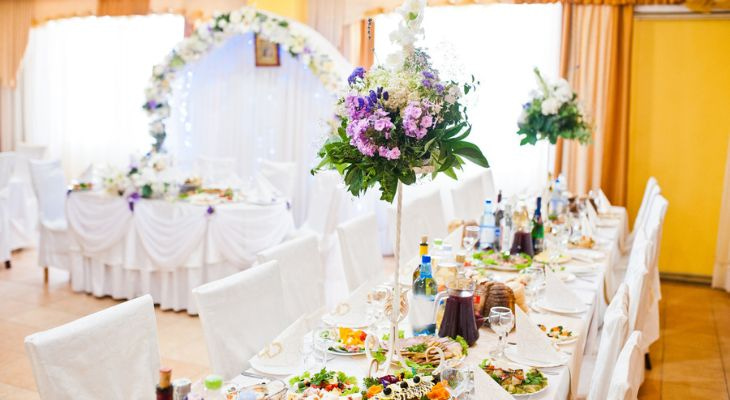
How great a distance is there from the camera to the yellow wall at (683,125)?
6.27 m

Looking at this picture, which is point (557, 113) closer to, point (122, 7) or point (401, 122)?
point (401, 122)

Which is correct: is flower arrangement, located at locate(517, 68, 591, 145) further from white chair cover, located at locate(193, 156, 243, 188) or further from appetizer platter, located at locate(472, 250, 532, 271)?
white chair cover, located at locate(193, 156, 243, 188)

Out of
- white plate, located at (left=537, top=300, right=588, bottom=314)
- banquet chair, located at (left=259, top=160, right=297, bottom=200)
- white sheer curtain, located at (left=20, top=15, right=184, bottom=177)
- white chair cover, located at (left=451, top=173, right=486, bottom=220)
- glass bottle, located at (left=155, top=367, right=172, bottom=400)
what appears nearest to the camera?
glass bottle, located at (left=155, top=367, right=172, bottom=400)

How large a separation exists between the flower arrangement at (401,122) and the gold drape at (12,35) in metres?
8.55

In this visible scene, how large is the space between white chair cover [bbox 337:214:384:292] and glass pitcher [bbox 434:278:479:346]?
1.16m

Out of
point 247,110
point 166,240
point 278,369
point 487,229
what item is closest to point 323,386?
point 278,369

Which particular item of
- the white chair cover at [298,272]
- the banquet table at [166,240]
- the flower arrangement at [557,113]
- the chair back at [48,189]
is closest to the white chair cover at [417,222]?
the flower arrangement at [557,113]

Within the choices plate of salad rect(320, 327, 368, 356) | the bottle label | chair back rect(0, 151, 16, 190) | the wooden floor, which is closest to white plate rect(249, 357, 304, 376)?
plate of salad rect(320, 327, 368, 356)

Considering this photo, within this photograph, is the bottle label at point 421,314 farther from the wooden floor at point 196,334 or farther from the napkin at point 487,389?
the wooden floor at point 196,334

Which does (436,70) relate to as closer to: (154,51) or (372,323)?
(372,323)

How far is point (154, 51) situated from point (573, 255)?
667cm

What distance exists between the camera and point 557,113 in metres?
4.88

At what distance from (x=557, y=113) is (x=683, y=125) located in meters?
2.19

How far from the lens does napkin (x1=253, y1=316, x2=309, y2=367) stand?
2199 mm
